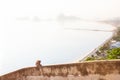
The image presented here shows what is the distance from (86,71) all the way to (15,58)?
65.0 metres

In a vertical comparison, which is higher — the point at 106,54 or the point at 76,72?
the point at 76,72

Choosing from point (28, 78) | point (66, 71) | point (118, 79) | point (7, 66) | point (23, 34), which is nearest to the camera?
point (118, 79)

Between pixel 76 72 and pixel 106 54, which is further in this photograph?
pixel 106 54

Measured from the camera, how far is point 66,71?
27.5ft

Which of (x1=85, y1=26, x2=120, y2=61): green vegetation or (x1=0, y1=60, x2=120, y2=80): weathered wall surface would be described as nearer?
(x1=0, y1=60, x2=120, y2=80): weathered wall surface

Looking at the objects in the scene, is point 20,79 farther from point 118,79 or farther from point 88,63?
point 118,79

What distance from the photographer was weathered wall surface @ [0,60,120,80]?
7.33m

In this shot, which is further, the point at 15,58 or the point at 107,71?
the point at 15,58

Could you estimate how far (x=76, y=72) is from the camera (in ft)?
26.6

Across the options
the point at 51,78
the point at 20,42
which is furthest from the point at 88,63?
the point at 20,42

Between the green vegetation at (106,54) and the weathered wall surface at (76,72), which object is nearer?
the weathered wall surface at (76,72)

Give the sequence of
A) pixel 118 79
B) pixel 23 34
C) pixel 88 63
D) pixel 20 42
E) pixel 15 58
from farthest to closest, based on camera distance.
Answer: pixel 23 34
pixel 20 42
pixel 15 58
pixel 88 63
pixel 118 79

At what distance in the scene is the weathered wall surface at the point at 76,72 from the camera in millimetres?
7328

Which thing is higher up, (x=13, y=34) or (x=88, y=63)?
(x=13, y=34)
